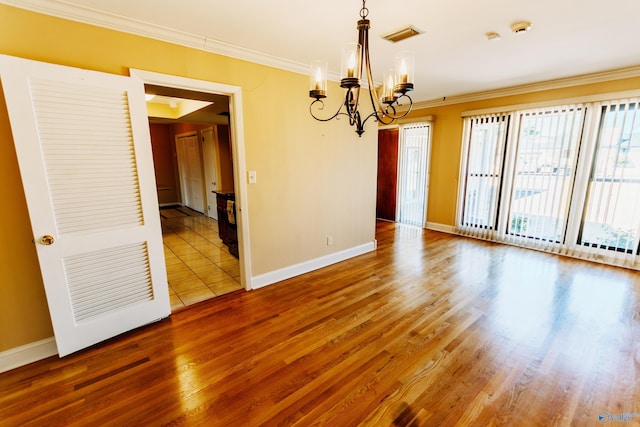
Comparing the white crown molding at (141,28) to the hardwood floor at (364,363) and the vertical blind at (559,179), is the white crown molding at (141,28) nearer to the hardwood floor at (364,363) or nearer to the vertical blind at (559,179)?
the hardwood floor at (364,363)

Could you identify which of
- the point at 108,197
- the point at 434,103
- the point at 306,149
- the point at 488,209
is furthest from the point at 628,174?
the point at 108,197

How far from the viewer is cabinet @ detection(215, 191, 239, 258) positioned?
410cm

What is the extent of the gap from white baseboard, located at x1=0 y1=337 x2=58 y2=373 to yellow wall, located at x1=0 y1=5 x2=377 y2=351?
4 cm

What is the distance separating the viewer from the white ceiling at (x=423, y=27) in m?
2.00

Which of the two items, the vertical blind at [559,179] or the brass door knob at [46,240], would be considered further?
the vertical blind at [559,179]

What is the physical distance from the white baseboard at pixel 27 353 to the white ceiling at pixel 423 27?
2316 millimetres

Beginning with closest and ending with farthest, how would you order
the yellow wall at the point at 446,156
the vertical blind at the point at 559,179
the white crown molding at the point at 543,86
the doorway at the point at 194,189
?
1. the doorway at the point at 194,189
2. the white crown molding at the point at 543,86
3. the vertical blind at the point at 559,179
4. the yellow wall at the point at 446,156

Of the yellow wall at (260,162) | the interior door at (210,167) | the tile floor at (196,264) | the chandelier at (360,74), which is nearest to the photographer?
the chandelier at (360,74)

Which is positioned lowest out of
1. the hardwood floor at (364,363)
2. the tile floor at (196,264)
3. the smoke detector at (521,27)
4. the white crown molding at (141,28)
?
the hardwood floor at (364,363)

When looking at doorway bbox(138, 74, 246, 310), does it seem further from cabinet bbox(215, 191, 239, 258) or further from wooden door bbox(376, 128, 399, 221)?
wooden door bbox(376, 128, 399, 221)

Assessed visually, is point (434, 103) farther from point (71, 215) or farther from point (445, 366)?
point (71, 215)

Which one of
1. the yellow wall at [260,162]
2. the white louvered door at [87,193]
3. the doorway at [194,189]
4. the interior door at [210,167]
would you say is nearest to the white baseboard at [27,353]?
the yellow wall at [260,162]

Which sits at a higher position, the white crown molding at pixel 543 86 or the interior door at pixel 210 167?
the white crown molding at pixel 543 86

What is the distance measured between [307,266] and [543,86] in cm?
425
